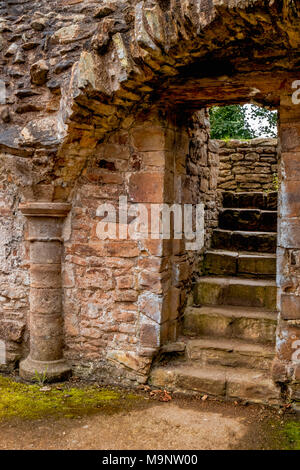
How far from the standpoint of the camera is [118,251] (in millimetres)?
4133

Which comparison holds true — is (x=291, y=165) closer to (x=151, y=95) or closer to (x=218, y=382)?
(x=151, y=95)

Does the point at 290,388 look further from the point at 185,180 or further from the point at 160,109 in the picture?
the point at 160,109

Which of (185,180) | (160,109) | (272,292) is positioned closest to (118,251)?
(185,180)

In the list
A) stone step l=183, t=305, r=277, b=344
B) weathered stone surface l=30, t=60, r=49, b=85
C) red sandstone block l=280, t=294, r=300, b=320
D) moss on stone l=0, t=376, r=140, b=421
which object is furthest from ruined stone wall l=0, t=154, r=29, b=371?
red sandstone block l=280, t=294, r=300, b=320

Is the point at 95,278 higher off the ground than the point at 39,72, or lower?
lower

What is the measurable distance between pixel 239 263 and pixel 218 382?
1.70 meters

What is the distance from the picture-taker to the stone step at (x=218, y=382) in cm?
377

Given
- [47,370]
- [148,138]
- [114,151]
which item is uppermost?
[148,138]

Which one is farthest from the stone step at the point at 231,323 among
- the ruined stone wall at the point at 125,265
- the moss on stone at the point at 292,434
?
the moss on stone at the point at 292,434

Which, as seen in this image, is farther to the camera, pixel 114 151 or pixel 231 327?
pixel 231 327

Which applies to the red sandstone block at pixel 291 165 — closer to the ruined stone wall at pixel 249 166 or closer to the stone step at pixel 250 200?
the stone step at pixel 250 200

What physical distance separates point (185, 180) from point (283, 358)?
6.48ft

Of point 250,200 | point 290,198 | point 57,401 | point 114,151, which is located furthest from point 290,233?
point 250,200

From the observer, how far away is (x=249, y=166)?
714 cm
